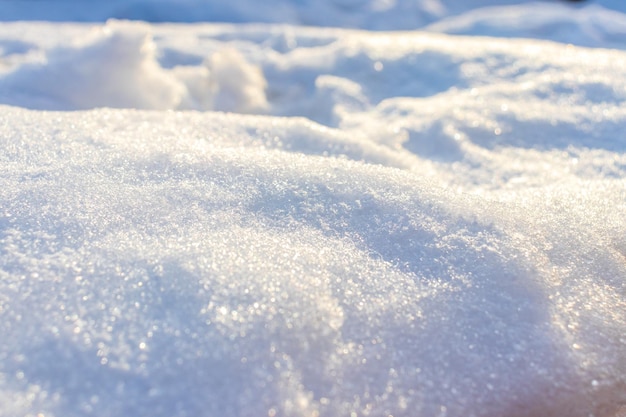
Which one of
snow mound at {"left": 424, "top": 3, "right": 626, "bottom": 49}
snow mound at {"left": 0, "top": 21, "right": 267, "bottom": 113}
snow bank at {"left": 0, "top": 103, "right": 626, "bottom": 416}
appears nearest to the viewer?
snow bank at {"left": 0, "top": 103, "right": 626, "bottom": 416}

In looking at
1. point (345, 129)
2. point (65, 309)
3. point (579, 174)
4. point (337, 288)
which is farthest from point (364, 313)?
point (345, 129)

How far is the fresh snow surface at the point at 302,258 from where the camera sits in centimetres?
59

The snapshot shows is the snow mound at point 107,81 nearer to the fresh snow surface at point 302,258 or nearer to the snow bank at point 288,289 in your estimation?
the fresh snow surface at point 302,258

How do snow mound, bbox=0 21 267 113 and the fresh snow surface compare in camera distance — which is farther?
snow mound, bbox=0 21 267 113

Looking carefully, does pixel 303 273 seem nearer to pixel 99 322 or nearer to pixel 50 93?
pixel 99 322

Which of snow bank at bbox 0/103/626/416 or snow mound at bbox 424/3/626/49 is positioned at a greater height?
snow mound at bbox 424/3/626/49

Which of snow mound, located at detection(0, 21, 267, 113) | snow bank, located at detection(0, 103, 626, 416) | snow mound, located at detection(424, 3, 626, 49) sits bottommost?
snow bank, located at detection(0, 103, 626, 416)

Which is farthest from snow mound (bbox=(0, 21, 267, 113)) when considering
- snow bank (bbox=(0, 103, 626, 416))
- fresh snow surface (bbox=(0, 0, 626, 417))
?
snow bank (bbox=(0, 103, 626, 416))

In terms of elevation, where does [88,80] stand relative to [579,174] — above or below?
above

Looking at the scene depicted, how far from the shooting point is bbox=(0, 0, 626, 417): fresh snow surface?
59 centimetres

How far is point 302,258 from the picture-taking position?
73 centimetres

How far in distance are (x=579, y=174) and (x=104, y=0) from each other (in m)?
2.19

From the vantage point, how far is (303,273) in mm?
704

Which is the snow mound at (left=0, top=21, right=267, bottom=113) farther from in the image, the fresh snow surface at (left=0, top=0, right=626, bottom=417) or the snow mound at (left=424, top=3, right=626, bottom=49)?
the snow mound at (left=424, top=3, right=626, bottom=49)
